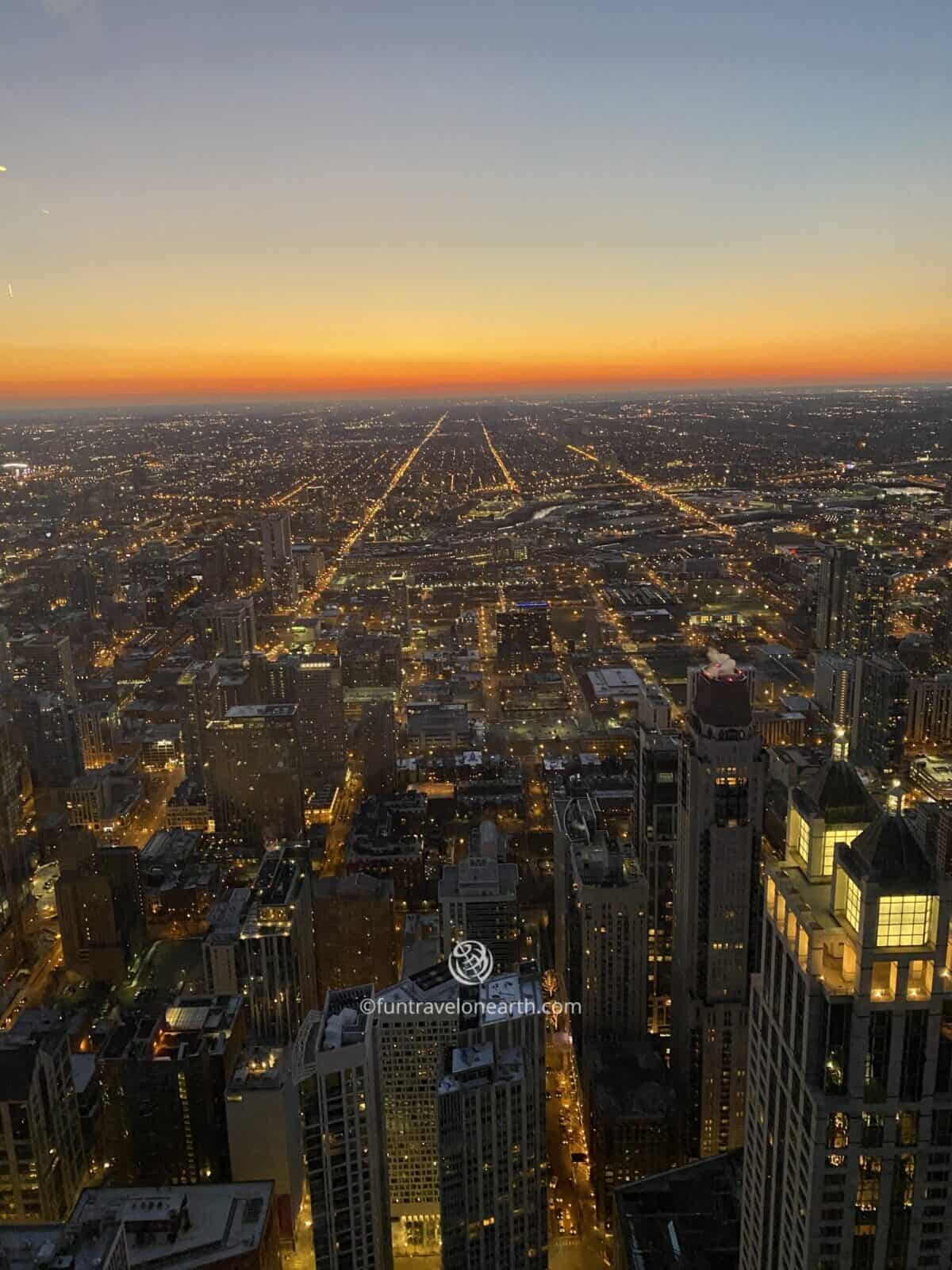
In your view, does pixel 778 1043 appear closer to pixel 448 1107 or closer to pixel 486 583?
pixel 448 1107

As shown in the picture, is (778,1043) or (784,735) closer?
(778,1043)

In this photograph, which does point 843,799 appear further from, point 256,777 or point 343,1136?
point 256,777

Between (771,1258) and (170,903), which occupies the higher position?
(771,1258)

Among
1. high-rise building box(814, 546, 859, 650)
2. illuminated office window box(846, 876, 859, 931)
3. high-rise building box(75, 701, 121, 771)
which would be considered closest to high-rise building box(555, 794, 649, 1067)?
illuminated office window box(846, 876, 859, 931)

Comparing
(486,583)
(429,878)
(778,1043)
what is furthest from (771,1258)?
(486,583)

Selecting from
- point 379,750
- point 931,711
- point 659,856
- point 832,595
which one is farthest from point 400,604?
point 659,856

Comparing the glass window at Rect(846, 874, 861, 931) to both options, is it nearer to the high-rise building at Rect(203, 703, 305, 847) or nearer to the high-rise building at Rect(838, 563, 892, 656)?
the high-rise building at Rect(203, 703, 305, 847)

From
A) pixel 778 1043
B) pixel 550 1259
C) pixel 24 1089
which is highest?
pixel 778 1043
